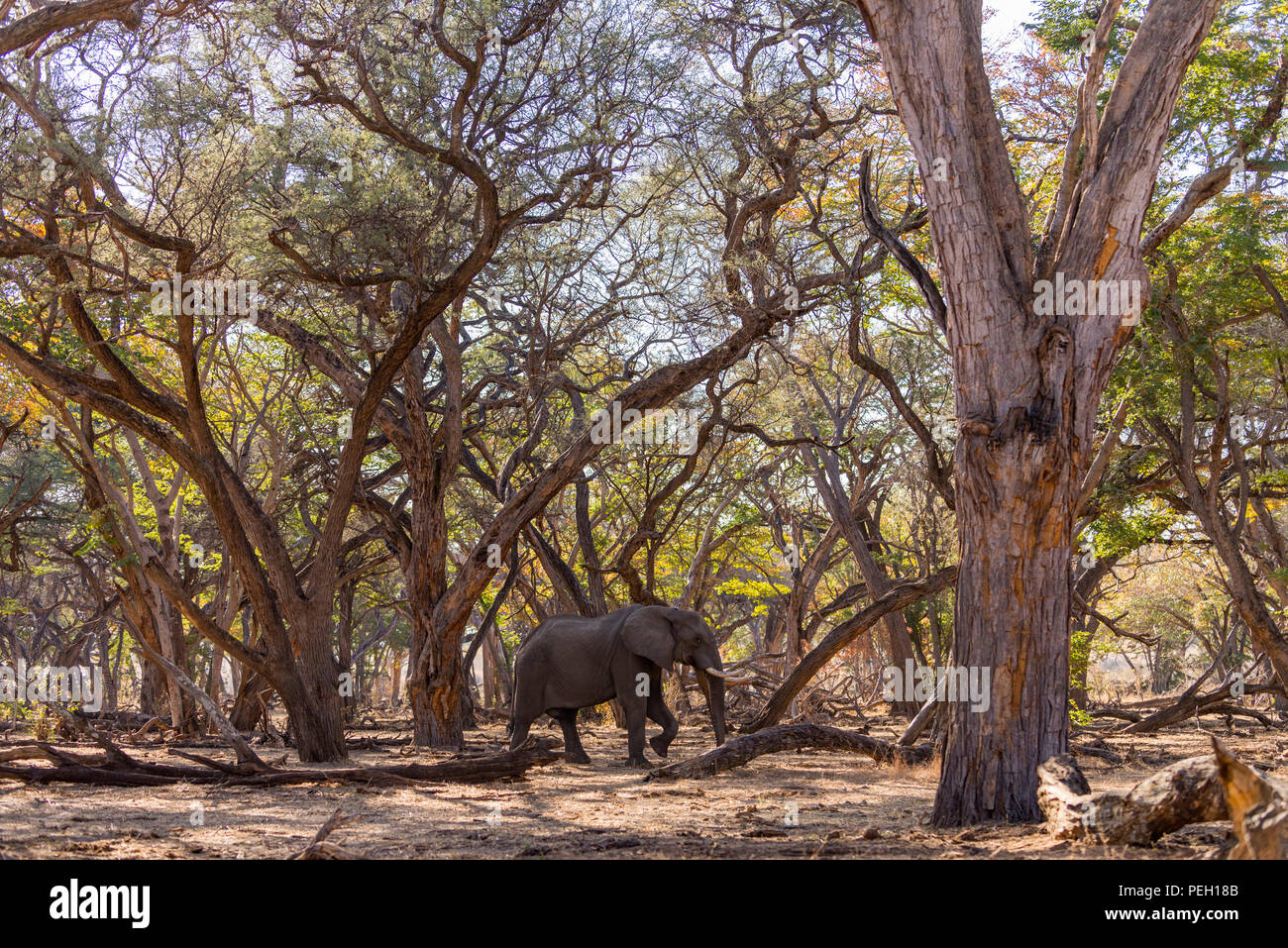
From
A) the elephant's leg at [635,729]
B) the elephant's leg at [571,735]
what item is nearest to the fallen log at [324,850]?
the elephant's leg at [635,729]

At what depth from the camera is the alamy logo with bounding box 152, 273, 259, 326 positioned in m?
10.4

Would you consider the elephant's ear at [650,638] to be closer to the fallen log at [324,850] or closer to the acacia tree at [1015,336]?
the acacia tree at [1015,336]

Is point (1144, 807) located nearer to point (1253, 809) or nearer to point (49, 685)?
point (1253, 809)

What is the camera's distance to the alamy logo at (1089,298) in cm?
682

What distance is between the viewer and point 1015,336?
6859mm

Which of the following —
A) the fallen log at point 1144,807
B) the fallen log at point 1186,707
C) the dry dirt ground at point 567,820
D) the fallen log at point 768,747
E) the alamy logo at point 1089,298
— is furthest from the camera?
the fallen log at point 1186,707

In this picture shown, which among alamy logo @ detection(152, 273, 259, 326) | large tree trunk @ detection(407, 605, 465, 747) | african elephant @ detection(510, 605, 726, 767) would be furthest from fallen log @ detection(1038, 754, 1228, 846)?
large tree trunk @ detection(407, 605, 465, 747)

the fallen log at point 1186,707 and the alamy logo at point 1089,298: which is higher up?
the alamy logo at point 1089,298

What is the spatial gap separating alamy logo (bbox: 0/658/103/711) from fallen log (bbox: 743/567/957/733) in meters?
11.6

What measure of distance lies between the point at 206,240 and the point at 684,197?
22.2 ft

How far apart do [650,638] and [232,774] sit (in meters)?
5.37

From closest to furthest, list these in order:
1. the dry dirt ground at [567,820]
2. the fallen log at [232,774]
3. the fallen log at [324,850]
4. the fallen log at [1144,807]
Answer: the fallen log at [1144,807] → the fallen log at [324,850] → the dry dirt ground at [567,820] → the fallen log at [232,774]

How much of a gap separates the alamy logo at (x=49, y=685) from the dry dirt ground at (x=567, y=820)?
386 inches
